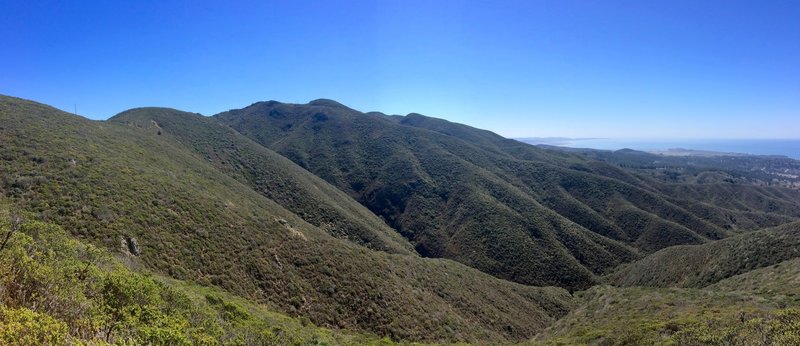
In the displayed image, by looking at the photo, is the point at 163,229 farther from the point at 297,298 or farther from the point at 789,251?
the point at 789,251

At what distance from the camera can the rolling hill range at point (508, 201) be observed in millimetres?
60844

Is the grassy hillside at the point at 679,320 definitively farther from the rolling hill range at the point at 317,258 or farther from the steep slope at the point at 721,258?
the steep slope at the point at 721,258

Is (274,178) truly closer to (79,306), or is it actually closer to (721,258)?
(79,306)

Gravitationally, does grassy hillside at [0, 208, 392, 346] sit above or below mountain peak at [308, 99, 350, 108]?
below

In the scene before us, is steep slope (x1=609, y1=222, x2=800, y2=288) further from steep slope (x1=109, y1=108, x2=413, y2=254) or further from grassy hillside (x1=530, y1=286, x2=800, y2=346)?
steep slope (x1=109, y1=108, x2=413, y2=254)

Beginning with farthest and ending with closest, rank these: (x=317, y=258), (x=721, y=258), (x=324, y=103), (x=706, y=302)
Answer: (x=324, y=103) → (x=721, y=258) → (x=317, y=258) → (x=706, y=302)

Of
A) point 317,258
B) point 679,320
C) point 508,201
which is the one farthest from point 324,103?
point 679,320

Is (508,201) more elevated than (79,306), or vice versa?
(79,306)

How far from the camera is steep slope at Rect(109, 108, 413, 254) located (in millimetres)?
50844

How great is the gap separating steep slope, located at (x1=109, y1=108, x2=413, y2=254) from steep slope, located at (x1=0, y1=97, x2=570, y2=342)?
1215 centimetres

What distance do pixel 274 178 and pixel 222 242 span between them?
118 ft

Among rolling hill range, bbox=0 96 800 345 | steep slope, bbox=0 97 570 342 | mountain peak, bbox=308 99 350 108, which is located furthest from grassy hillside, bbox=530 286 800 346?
mountain peak, bbox=308 99 350 108

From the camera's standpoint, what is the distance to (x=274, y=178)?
6153 cm

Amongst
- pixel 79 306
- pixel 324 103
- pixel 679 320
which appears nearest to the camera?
pixel 79 306
